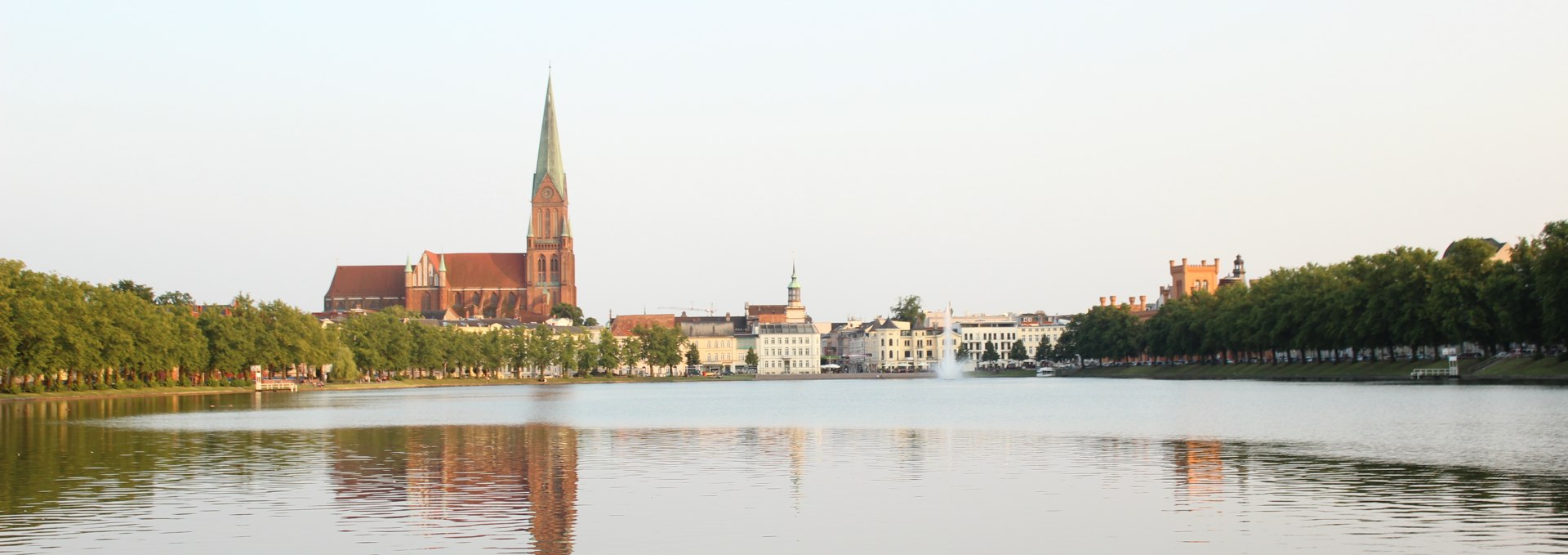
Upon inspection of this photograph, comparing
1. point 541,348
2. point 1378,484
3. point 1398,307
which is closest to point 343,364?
point 541,348

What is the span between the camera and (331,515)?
→ 23.6m

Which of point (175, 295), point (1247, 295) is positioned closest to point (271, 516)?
point (1247, 295)

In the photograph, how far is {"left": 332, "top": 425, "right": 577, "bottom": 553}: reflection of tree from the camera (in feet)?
73.7

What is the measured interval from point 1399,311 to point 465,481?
83.6 metres

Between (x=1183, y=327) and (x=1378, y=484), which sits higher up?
(x=1183, y=327)

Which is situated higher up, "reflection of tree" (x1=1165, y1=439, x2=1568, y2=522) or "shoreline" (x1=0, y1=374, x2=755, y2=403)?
"shoreline" (x1=0, y1=374, x2=755, y2=403)

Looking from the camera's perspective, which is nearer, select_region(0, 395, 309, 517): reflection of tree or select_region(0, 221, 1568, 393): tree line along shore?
select_region(0, 395, 309, 517): reflection of tree

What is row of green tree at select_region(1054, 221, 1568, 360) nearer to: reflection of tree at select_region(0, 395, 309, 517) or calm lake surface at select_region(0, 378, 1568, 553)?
calm lake surface at select_region(0, 378, 1568, 553)

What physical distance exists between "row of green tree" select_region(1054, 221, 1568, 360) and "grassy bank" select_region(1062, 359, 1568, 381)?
4.39 feet

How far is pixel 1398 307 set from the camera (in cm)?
10038

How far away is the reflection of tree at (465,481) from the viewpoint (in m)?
22.5

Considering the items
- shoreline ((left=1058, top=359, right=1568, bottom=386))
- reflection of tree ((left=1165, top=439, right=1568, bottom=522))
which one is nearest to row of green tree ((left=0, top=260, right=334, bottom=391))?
reflection of tree ((left=1165, top=439, right=1568, bottom=522))

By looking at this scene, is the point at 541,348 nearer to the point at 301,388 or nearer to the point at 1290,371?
the point at 301,388

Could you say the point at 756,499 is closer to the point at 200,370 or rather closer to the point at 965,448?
the point at 965,448
